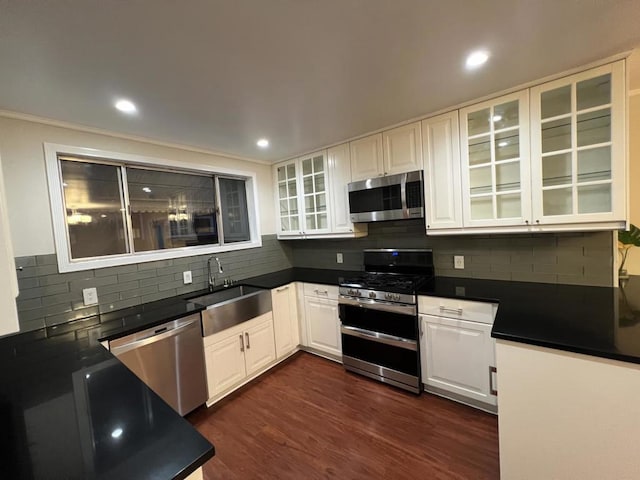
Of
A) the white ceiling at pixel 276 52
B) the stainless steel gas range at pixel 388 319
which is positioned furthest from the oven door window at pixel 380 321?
the white ceiling at pixel 276 52

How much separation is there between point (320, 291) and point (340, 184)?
3.81ft

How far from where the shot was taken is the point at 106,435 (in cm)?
80

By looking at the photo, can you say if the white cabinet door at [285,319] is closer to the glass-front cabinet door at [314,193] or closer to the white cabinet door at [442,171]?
the glass-front cabinet door at [314,193]

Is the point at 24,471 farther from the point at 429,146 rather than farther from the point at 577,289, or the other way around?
the point at 577,289

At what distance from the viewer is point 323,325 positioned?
2.90m

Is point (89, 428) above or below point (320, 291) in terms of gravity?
above

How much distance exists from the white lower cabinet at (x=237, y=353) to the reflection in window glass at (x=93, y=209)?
47.0 inches

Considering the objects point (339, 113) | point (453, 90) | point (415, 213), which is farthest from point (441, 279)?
point (339, 113)

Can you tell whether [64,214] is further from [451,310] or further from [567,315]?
[567,315]

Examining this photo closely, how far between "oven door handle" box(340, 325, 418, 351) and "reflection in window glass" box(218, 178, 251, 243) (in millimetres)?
1693

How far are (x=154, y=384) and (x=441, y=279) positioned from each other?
248 centimetres

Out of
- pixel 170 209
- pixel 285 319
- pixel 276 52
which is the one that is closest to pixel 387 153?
pixel 276 52

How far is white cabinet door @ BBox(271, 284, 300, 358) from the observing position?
2.88m

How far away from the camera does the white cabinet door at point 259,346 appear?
2.58 m
